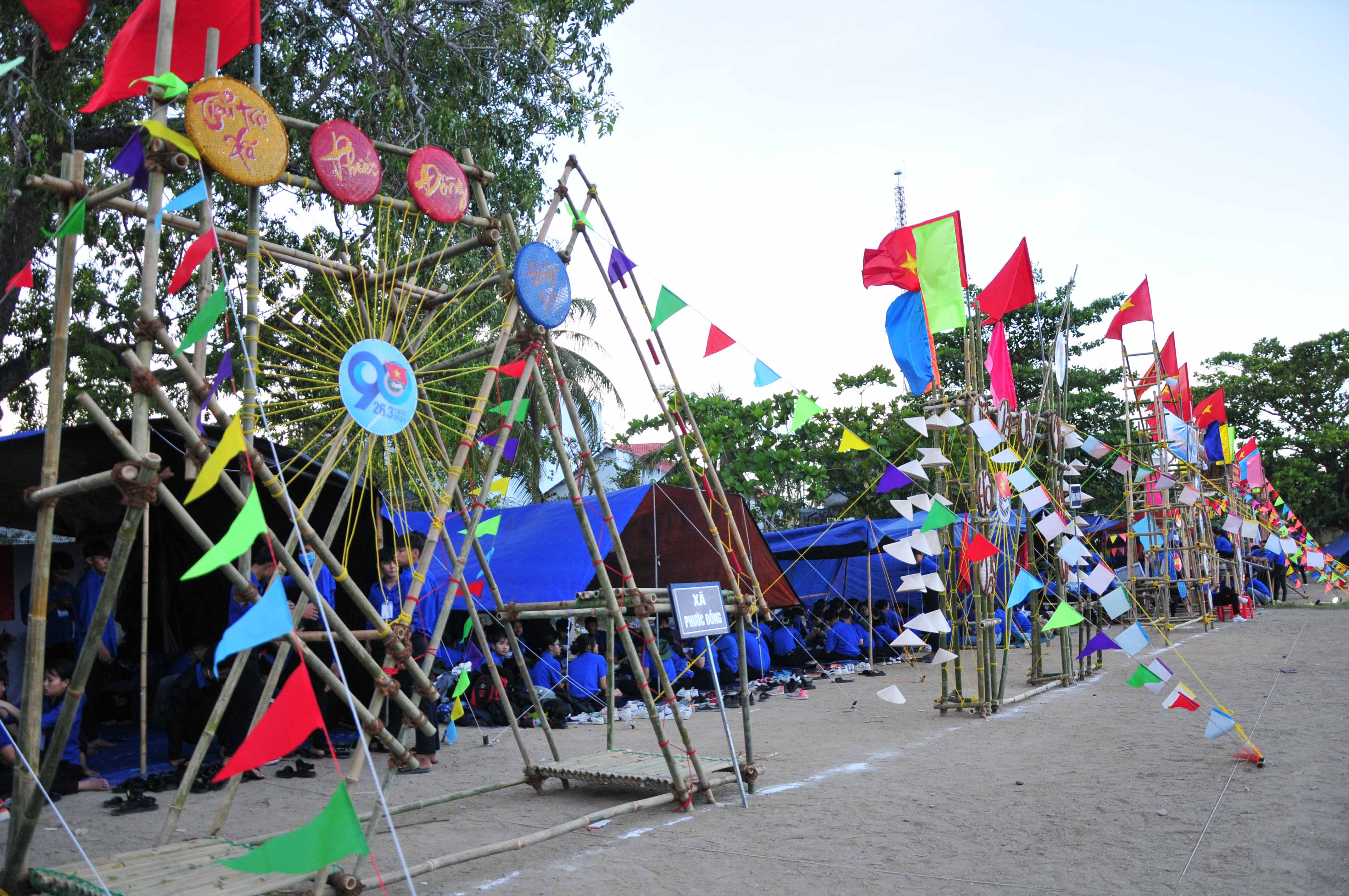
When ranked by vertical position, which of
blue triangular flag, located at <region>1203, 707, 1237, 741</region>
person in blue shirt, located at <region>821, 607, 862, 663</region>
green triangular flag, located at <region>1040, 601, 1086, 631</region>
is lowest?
person in blue shirt, located at <region>821, 607, 862, 663</region>

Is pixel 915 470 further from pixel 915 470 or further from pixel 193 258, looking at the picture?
pixel 193 258

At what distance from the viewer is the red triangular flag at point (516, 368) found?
5.04m

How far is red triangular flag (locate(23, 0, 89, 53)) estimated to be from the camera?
12.6 ft

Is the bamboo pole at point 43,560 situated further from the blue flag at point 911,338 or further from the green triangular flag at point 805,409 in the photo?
the blue flag at point 911,338

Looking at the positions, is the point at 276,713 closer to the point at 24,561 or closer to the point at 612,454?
the point at 24,561

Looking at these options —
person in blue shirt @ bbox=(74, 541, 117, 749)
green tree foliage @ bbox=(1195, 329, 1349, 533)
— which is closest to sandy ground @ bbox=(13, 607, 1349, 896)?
person in blue shirt @ bbox=(74, 541, 117, 749)

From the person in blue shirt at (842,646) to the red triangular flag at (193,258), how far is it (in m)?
11.5

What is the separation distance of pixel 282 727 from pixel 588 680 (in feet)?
24.5

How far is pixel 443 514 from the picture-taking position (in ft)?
13.9

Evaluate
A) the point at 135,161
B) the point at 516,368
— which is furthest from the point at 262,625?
the point at 516,368

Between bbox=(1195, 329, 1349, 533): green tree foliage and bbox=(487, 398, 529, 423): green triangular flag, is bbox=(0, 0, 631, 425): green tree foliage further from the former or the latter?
bbox=(1195, 329, 1349, 533): green tree foliage

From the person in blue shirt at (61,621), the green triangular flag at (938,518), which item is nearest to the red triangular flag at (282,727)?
the green triangular flag at (938,518)

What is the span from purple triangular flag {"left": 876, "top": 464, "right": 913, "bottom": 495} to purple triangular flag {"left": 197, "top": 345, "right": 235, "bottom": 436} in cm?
561

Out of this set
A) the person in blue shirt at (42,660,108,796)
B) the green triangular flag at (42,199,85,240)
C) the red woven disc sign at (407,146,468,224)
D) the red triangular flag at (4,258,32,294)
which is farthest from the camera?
the person in blue shirt at (42,660,108,796)
